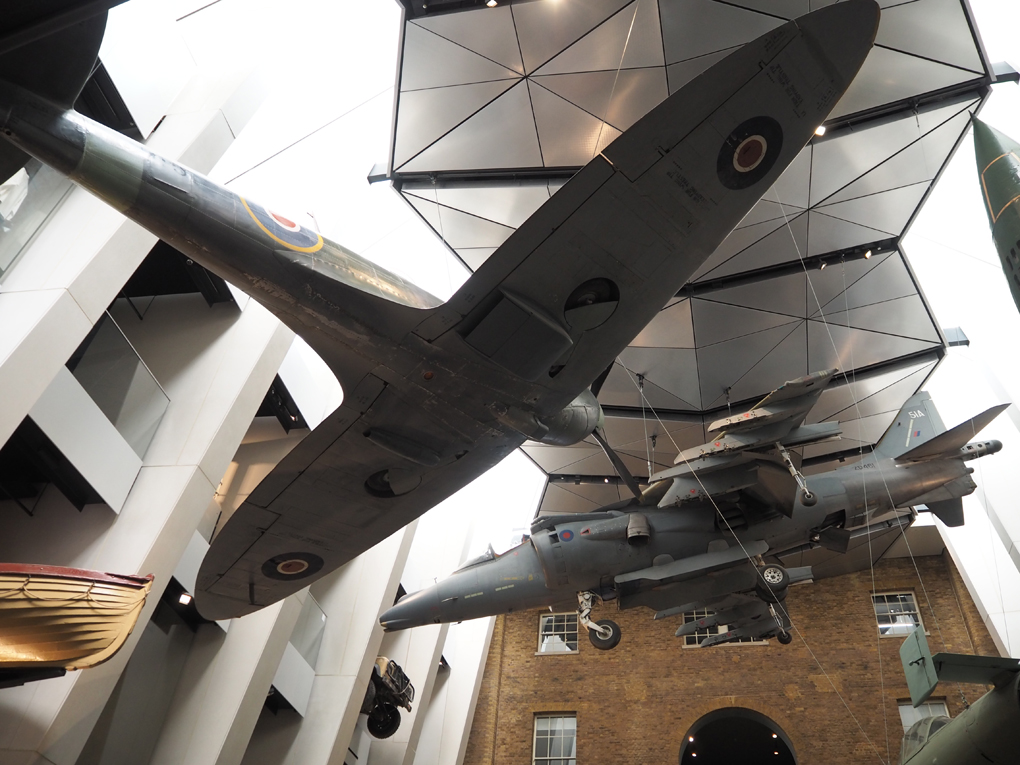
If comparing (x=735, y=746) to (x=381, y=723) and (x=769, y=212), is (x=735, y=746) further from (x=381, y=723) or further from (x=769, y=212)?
(x=769, y=212)

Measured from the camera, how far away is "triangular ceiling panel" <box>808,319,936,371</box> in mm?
15805

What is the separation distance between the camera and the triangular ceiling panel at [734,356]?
1588 cm

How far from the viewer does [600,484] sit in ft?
71.3

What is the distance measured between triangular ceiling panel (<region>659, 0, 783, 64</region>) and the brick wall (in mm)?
18991

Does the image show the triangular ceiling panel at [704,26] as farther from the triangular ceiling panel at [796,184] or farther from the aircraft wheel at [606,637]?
the aircraft wheel at [606,637]

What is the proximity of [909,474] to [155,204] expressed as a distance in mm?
13283

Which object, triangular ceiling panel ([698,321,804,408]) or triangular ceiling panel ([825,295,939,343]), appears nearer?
triangular ceiling panel ([825,295,939,343])

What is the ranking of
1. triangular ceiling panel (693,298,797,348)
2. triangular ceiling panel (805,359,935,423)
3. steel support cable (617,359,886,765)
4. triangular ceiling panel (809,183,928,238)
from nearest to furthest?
steel support cable (617,359,886,765) < triangular ceiling panel (809,183,928,238) < triangular ceiling panel (693,298,797,348) < triangular ceiling panel (805,359,935,423)

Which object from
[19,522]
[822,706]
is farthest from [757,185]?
[822,706]

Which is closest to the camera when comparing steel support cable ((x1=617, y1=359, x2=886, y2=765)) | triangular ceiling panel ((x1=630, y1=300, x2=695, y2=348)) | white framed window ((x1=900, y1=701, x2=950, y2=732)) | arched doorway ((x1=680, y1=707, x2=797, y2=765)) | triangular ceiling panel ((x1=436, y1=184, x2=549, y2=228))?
steel support cable ((x1=617, y1=359, x2=886, y2=765))

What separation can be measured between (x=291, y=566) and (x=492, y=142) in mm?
7811

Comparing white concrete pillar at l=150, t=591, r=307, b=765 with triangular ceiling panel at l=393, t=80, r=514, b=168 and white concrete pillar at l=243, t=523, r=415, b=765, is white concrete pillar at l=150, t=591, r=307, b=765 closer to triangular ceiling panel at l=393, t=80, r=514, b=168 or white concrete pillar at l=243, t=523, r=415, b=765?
white concrete pillar at l=243, t=523, r=415, b=765

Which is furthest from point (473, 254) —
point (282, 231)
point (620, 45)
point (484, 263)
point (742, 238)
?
point (484, 263)

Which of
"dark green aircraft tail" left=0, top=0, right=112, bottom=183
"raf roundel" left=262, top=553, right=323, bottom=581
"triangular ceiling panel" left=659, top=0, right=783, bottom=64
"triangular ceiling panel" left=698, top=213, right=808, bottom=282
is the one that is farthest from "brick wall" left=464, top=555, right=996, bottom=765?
"dark green aircraft tail" left=0, top=0, right=112, bottom=183
